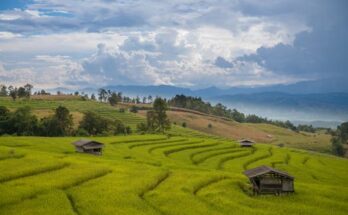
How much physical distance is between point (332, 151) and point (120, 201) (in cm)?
16518

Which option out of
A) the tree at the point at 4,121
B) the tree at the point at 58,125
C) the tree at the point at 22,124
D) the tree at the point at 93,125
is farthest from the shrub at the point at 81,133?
the tree at the point at 4,121

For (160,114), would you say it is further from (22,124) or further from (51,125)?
(22,124)

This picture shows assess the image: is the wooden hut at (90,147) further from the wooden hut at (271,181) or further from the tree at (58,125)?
the tree at (58,125)

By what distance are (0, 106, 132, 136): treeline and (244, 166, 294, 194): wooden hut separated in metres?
82.6

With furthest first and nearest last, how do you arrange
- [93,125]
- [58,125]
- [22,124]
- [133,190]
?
[93,125] → [58,125] → [22,124] → [133,190]

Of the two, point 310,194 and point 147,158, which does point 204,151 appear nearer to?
point 147,158

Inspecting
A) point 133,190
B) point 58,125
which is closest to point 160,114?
point 58,125

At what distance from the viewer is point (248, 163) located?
88562 mm

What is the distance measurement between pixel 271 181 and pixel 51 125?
87.4 meters

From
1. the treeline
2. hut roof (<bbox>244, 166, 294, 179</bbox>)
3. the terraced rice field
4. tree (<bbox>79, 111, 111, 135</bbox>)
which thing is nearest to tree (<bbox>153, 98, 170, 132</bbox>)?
the treeline

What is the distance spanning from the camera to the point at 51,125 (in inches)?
5103

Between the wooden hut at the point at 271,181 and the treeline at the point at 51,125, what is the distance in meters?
82.6

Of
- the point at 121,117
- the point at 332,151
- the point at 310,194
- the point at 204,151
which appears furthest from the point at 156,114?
the point at 310,194

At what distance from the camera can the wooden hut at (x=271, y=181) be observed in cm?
5500
